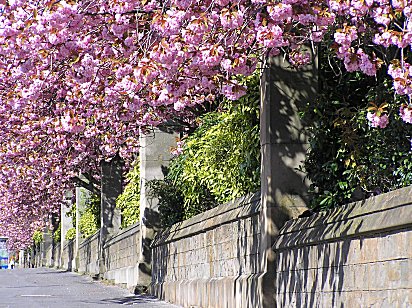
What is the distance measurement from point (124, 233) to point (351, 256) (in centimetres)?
1705

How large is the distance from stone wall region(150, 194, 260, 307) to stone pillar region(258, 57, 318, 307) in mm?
444

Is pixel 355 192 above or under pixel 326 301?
above

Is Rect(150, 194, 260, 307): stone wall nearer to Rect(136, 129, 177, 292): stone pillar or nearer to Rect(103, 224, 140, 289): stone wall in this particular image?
Rect(136, 129, 177, 292): stone pillar

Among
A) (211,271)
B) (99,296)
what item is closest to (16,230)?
(99,296)

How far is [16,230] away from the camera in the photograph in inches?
2918

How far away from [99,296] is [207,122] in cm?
556

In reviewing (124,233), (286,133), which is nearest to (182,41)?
(286,133)

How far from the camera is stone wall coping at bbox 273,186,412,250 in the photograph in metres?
7.34

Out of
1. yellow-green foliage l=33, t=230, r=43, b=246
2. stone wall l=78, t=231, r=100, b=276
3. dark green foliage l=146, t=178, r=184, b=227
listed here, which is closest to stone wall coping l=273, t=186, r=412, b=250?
dark green foliage l=146, t=178, r=184, b=227

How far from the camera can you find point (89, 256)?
36.1 m

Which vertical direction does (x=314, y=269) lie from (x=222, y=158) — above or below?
below

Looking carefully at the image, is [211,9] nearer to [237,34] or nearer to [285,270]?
[237,34]

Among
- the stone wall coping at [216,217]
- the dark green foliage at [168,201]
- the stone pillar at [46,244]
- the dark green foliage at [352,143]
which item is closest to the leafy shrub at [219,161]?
the dark green foliage at [168,201]

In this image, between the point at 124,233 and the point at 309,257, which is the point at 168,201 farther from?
the point at 309,257
